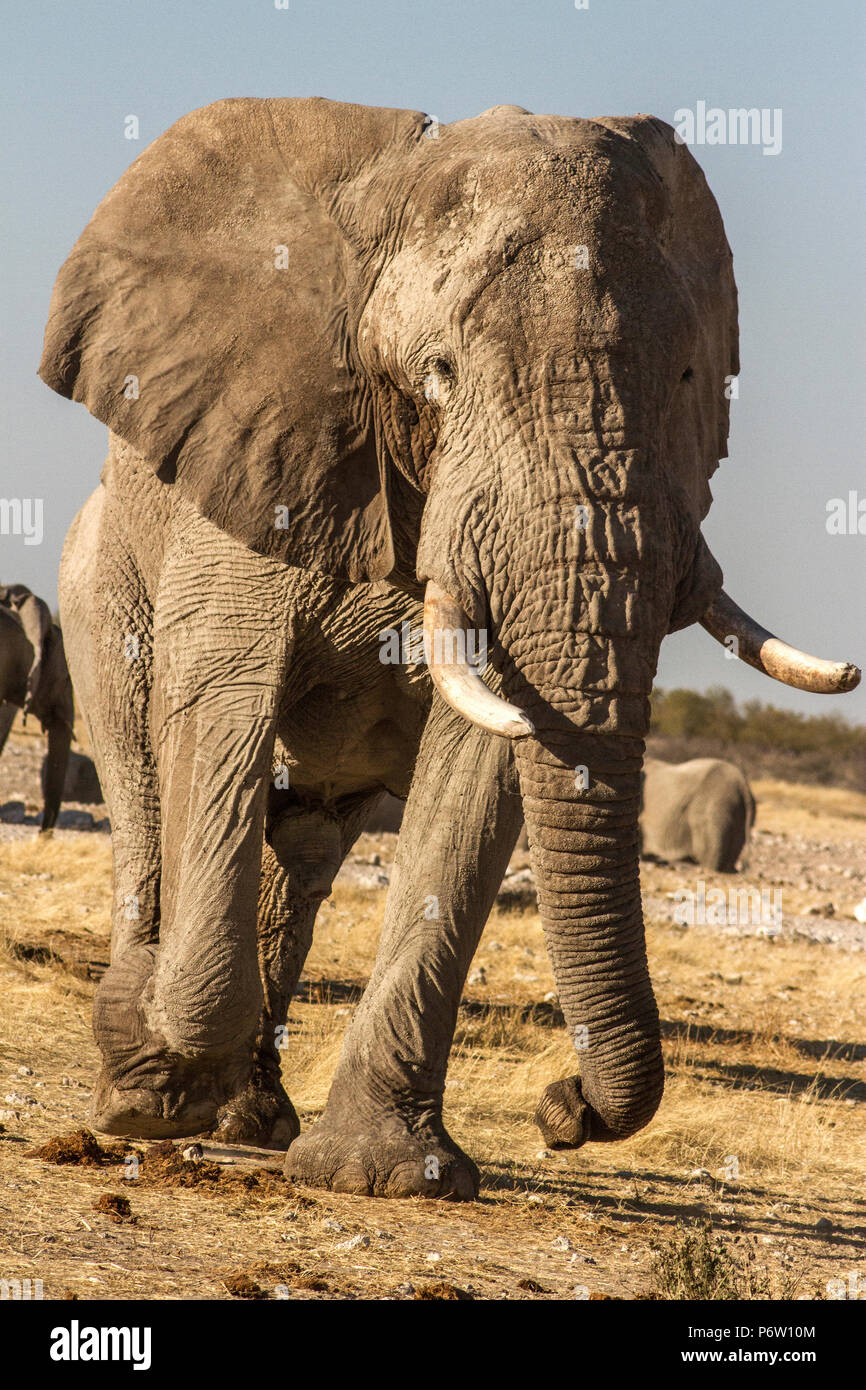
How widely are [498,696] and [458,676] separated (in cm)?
23

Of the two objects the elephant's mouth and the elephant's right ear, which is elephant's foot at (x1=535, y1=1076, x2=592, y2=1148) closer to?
the elephant's mouth

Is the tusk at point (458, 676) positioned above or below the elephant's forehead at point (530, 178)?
below

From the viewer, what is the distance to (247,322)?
5.53 metres

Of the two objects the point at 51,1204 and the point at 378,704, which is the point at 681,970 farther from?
the point at 51,1204

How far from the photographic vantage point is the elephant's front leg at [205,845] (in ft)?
17.7

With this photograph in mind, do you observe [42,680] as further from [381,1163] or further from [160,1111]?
[381,1163]

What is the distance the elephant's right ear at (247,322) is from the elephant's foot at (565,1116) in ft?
5.88

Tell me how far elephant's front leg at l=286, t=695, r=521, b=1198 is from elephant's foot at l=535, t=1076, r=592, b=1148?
615 mm

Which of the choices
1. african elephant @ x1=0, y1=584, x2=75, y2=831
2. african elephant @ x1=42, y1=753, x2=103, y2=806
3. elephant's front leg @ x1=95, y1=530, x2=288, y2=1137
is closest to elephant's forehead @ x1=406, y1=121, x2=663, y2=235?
elephant's front leg @ x1=95, y1=530, x2=288, y2=1137

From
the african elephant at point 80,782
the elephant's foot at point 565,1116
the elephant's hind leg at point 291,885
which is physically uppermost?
the african elephant at point 80,782

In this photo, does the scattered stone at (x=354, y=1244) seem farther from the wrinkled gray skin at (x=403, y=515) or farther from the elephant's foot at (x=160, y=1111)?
the elephant's foot at (x=160, y=1111)

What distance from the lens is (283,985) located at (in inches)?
292

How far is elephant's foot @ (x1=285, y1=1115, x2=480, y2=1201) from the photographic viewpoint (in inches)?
216

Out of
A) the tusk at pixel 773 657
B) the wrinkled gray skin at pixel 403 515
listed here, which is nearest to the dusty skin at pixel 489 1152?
the wrinkled gray skin at pixel 403 515
